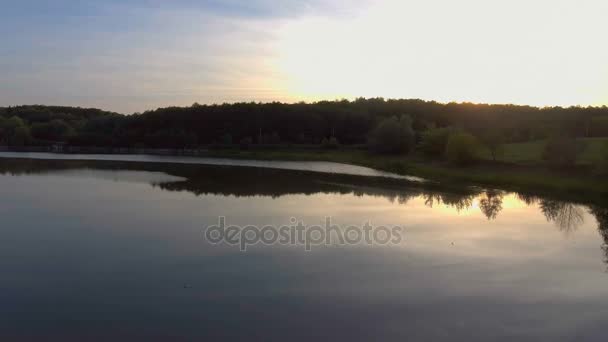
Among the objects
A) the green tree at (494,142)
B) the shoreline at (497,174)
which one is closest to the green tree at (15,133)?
the shoreline at (497,174)

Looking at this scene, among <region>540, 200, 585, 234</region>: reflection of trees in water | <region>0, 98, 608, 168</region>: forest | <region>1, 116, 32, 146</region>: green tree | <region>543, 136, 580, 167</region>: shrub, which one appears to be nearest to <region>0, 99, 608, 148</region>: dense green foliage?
<region>0, 98, 608, 168</region>: forest

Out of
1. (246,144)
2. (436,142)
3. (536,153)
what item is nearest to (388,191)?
(536,153)

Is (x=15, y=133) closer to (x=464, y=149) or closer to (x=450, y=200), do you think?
(x=464, y=149)

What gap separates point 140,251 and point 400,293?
19.2 ft

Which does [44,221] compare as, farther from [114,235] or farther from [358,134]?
[358,134]

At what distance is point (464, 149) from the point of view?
34625 millimetres

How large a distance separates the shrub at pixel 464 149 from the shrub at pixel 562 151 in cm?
633

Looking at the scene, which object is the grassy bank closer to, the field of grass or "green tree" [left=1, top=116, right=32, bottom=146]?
the field of grass

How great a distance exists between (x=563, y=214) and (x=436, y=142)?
2329cm

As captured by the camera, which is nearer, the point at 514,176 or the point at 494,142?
the point at 514,176

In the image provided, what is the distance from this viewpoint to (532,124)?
5325 cm

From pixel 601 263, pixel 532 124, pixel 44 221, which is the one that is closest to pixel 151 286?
pixel 44 221

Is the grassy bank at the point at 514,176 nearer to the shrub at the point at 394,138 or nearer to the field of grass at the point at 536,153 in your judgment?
the field of grass at the point at 536,153

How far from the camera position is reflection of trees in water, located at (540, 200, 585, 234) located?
16609 millimetres
